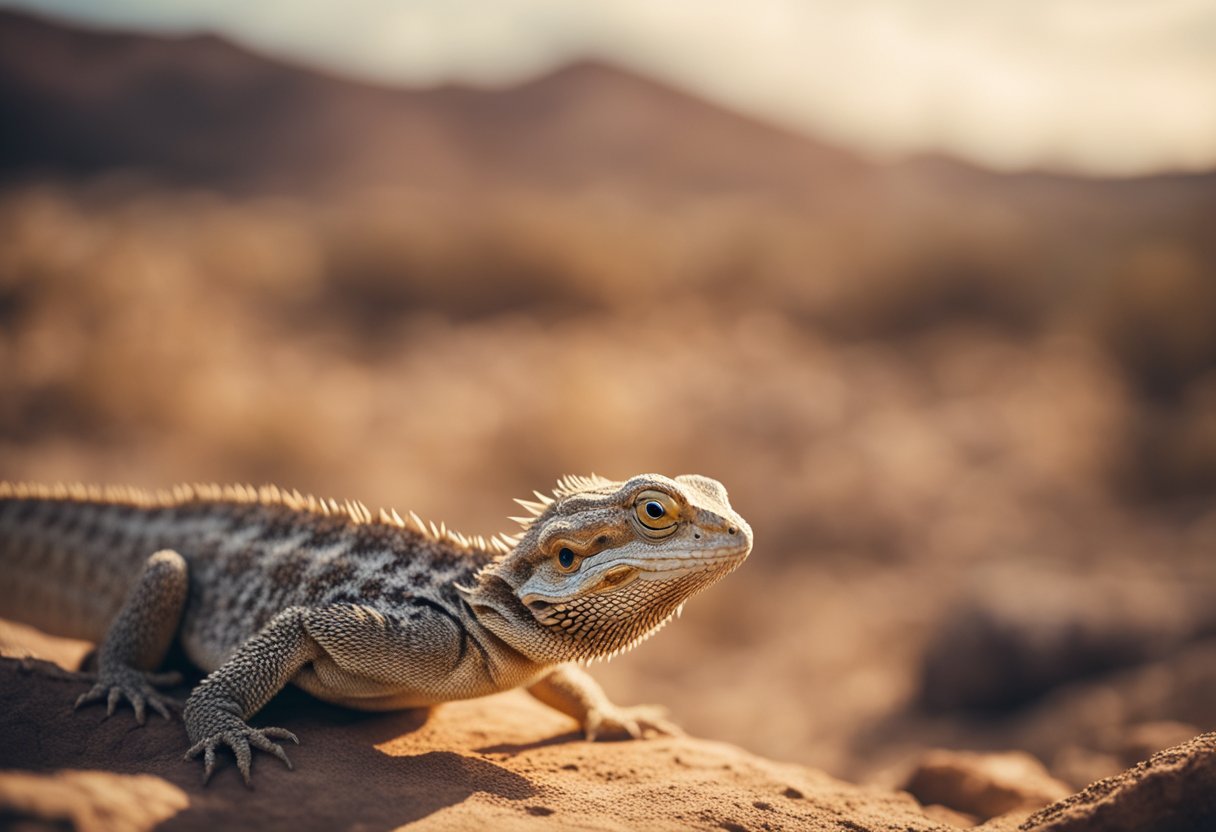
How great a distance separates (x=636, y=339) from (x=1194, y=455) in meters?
10.3

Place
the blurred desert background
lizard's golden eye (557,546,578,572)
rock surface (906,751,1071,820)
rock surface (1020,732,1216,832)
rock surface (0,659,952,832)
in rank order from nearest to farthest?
rock surface (0,659,952,832) → rock surface (1020,732,1216,832) → lizard's golden eye (557,546,578,572) → rock surface (906,751,1071,820) → the blurred desert background

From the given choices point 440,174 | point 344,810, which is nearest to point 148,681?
point 344,810

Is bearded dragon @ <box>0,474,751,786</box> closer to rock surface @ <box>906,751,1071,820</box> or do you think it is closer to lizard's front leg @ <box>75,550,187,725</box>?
lizard's front leg @ <box>75,550,187,725</box>

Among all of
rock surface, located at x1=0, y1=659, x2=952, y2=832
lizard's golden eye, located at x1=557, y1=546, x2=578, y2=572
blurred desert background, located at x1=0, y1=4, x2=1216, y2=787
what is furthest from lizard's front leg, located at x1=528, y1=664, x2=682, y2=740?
blurred desert background, located at x1=0, y1=4, x2=1216, y2=787

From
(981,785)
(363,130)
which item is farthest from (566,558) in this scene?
(363,130)

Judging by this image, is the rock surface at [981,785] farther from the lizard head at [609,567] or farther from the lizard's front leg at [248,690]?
the lizard's front leg at [248,690]

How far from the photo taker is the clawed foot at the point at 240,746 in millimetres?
3375

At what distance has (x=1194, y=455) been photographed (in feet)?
46.8

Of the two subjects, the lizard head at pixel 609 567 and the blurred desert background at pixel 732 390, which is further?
the blurred desert background at pixel 732 390

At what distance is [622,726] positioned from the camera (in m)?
4.73

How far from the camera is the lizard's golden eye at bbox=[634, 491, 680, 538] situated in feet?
12.3

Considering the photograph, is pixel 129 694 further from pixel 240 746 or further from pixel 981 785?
pixel 981 785

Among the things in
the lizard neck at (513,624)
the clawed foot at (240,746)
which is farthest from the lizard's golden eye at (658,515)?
the clawed foot at (240,746)

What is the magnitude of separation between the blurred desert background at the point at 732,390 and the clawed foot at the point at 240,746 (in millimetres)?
4598
